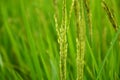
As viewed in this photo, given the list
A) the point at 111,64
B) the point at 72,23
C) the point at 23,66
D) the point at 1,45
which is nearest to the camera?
the point at 111,64

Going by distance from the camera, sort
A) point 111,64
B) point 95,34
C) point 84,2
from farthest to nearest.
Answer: point 95,34 → point 111,64 → point 84,2

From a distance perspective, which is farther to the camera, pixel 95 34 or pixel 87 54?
pixel 95 34

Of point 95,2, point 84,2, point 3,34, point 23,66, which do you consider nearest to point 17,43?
point 23,66

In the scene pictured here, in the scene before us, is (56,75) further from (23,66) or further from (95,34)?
(23,66)

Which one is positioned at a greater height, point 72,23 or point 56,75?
point 72,23

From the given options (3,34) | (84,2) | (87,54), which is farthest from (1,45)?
(84,2)

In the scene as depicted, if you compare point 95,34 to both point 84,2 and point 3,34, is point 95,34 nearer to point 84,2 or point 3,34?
point 84,2

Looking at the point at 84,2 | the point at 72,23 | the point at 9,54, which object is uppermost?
the point at 84,2
